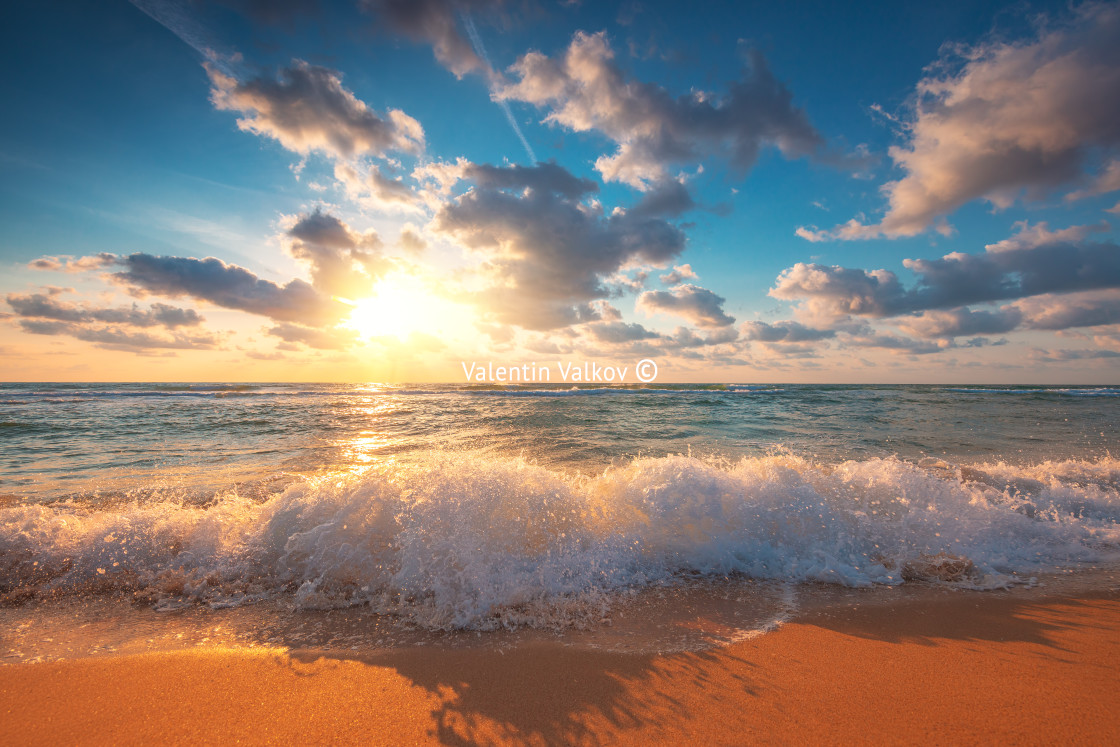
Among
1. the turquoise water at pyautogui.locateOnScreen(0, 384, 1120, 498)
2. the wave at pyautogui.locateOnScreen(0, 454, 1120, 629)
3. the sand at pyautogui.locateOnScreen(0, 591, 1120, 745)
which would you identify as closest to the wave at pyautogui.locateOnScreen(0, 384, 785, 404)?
the turquoise water at pyautogui.locateOnScreen(0, 384, 1120, 498)

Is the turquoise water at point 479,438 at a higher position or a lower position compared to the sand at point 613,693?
higher

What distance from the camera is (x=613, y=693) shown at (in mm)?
2543

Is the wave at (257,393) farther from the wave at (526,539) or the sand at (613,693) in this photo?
the sand at (613,693)

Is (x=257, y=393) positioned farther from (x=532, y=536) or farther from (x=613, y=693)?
(x=613, y=693)

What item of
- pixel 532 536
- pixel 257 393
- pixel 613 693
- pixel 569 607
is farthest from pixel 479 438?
pixel 257 393

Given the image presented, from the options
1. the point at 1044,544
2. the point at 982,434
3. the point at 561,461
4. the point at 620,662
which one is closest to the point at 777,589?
the point at 620,662

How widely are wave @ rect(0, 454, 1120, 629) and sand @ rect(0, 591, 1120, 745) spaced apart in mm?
679

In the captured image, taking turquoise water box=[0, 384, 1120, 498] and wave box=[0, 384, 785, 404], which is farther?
wave box=[0, 384, 785, 404]

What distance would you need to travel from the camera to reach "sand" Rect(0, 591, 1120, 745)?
2273 millimetres

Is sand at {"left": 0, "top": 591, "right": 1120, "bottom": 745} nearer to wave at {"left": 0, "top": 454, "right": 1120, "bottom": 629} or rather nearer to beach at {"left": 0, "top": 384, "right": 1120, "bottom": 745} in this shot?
beach at {"left": 0, "top": 384, "right": 1120, "bottom": 745}

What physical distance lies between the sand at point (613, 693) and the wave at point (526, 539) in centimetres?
68

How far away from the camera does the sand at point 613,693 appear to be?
2.27 metres

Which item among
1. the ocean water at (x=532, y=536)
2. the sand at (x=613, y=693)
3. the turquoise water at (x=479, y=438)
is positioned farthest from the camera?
the turquoise water at (x=479, y=438)

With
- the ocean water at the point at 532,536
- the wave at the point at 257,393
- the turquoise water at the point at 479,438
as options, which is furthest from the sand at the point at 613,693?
the wave at the point at 257,393
